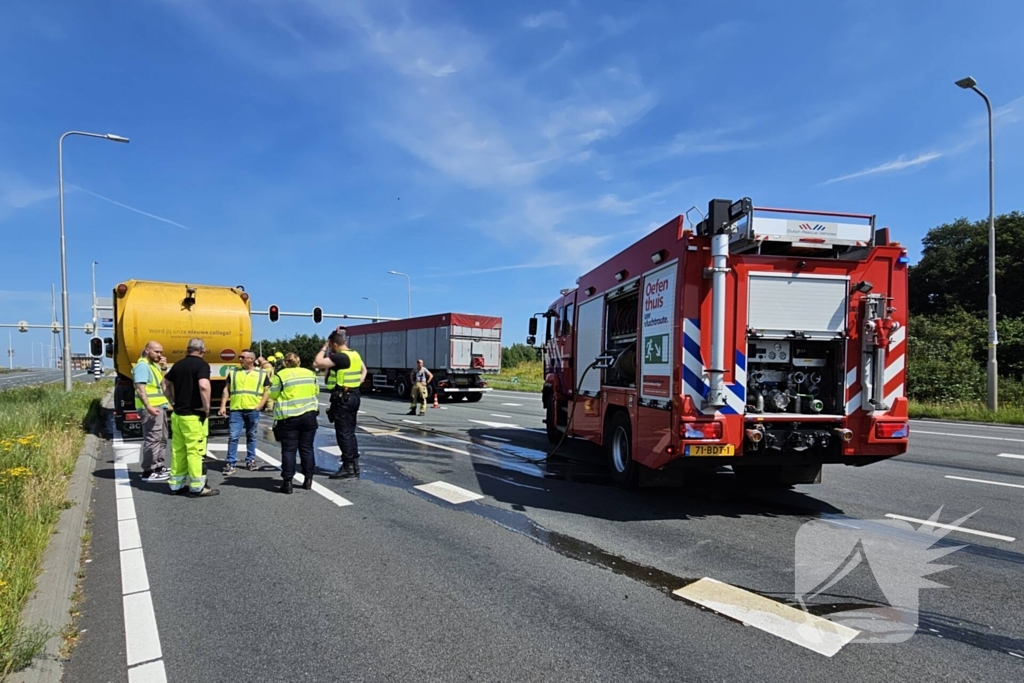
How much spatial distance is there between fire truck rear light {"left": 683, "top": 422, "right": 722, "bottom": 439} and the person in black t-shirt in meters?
5.23

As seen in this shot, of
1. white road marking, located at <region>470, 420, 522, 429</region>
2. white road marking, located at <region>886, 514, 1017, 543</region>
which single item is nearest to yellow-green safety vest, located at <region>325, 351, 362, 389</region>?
white road marking, located at <region>886, 514, 1017, 543</region>

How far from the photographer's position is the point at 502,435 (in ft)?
42.6

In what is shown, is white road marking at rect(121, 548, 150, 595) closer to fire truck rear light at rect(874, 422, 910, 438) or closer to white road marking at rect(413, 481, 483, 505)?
white road marking at rect(413, 481, 483, 505)

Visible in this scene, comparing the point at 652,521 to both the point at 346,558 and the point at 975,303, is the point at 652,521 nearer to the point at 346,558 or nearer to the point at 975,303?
the point at 346,558

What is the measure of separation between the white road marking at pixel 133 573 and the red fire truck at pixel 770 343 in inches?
176

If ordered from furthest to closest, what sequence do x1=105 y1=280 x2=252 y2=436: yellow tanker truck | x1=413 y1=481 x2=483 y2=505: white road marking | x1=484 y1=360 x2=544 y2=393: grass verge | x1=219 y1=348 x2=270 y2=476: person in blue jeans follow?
1. x1=484 y1=360 x2=544 y2=393: grass verge
2. x1=105 y1=280 x2=252 y2=436: yellow tanker truck
3. x1=219 y1=348 x2=270 y2=476: person in blue jeans
4. x1=413 y1=481 x2=483 y2=505: white road marking

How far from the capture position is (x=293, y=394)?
7246mm

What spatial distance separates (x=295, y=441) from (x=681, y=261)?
15.8 feet

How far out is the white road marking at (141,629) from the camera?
3.35 meters

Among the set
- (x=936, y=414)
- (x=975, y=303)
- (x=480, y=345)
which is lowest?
(x=936, y=414)

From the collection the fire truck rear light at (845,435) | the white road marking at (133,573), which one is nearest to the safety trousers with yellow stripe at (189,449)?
the white road marking at (133,573)

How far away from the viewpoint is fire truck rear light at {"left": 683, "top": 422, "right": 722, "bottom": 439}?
18.9 feet

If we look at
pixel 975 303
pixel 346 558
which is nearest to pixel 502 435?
pixel 346 558

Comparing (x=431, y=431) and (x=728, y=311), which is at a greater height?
(x=728, y=311)
